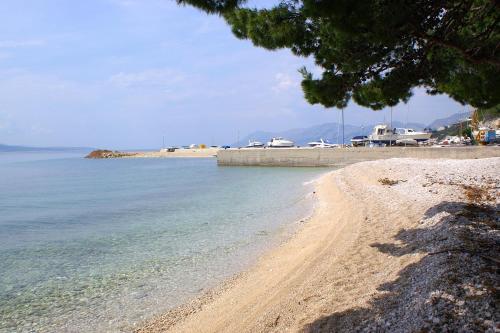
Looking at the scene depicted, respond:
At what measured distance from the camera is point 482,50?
669cm

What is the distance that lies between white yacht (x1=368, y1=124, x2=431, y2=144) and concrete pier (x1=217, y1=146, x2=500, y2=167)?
1403 centimetres

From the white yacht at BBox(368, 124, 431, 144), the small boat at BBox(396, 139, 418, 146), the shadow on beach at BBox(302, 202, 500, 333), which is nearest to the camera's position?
the shadow on beach at BBox(302, 202, 500, 333)

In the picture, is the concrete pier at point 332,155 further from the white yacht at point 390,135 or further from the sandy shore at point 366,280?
the sandy shore at point 366,280

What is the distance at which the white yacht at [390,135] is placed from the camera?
57406mm

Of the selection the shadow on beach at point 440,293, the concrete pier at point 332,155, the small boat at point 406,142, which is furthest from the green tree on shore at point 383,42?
the small boat at point 406,142

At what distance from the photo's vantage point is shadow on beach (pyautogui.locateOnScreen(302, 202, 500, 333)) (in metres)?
3.96

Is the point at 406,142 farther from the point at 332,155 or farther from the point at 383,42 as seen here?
the point at 383,42

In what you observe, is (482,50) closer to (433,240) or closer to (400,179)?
(433,240)

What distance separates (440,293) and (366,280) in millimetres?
1779

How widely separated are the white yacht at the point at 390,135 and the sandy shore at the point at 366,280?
46898mm

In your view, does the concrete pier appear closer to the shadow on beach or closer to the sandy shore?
the sandy shore

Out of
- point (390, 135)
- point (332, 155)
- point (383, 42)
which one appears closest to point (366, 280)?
point (383, 42)

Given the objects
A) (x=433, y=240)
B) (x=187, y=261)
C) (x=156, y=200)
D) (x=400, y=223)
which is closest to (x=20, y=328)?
(x=187, y=261)

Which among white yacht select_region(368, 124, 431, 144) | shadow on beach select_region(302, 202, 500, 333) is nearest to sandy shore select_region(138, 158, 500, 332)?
shadow on beach select_region(302, 202, 500, 333)
